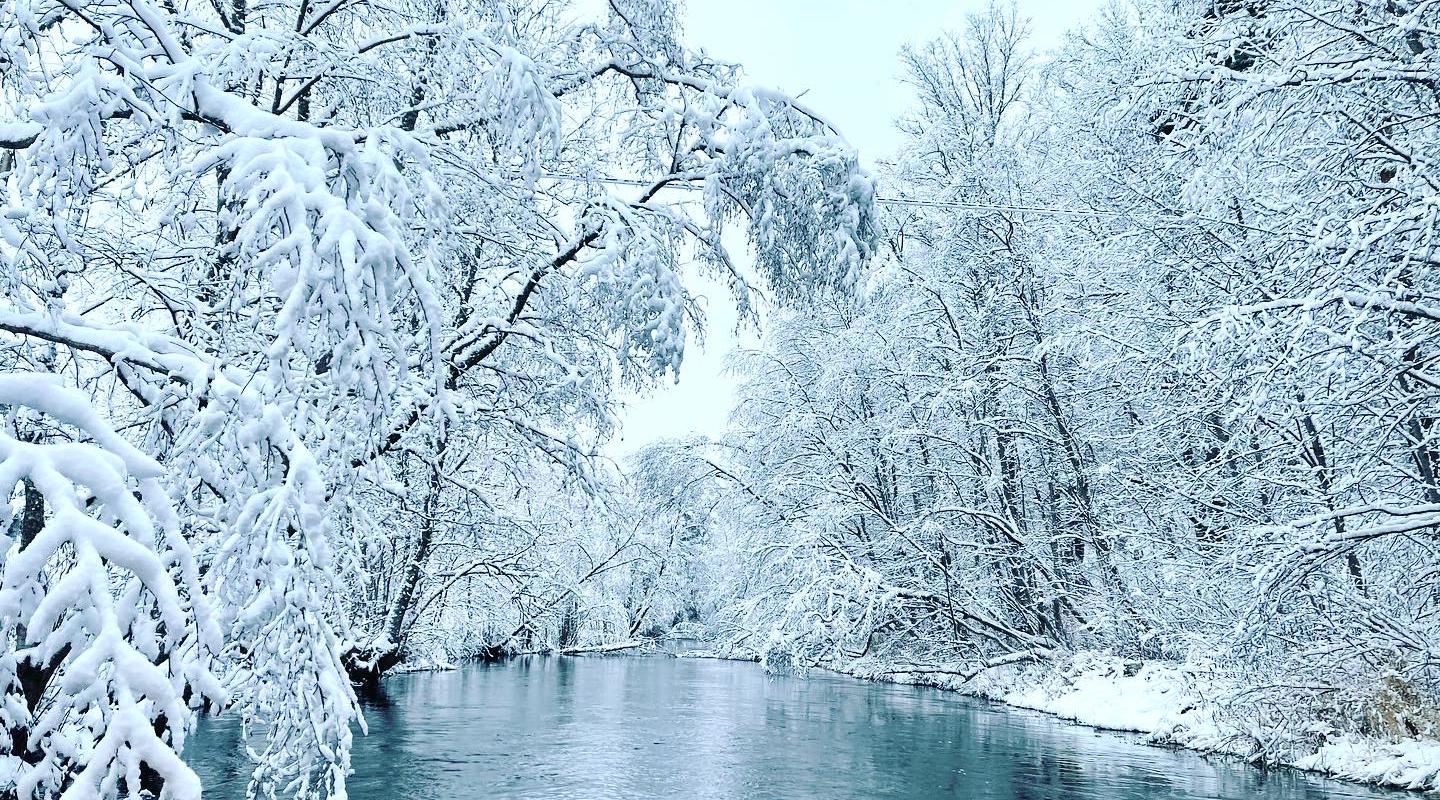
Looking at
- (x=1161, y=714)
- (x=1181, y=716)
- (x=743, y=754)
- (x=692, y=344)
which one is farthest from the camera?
(x=1161, y=714)

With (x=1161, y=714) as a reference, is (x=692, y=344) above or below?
above

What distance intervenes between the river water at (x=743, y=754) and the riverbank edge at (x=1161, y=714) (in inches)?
13.0

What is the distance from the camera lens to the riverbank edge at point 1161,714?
35.2 feet

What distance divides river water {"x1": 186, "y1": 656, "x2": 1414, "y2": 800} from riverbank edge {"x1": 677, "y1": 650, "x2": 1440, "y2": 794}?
1.08 ft

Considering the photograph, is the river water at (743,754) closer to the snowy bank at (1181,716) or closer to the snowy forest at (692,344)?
the snowy bank at (1181,716)

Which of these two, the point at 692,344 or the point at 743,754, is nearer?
the point at 692,344

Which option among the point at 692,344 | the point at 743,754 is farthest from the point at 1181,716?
the point at 692,344

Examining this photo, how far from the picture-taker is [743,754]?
1409cm

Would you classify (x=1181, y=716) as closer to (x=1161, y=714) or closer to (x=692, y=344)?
(x=1161, y=714)

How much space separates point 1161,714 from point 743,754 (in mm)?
6955

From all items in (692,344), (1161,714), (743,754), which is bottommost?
(743,754)

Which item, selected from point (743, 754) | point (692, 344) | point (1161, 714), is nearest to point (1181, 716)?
point (1161, 714)

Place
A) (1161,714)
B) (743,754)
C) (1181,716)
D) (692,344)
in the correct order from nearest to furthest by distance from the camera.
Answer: (692,344) → (743,754) → (1181,716) → (1161,714)

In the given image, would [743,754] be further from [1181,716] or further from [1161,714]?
[1161,714]
